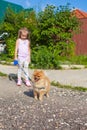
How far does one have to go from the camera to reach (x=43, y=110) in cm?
713

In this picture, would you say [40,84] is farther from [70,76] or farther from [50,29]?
[50,29]

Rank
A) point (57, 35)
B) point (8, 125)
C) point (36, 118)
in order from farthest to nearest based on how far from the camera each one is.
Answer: point (57, 35), point (36, 118), point (8, 125)

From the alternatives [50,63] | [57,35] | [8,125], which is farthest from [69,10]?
[8,125]

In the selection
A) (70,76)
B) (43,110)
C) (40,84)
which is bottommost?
(70,76)

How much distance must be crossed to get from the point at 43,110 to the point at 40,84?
91 centimetres

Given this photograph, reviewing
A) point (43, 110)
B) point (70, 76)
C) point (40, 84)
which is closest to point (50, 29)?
point (70, 76)

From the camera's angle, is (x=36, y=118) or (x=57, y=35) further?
(x=57, y=35)

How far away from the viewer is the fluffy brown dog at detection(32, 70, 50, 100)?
787 centimetres

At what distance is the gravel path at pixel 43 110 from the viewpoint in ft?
20.2

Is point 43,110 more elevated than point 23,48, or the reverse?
point 23,48

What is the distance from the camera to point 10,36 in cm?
1788

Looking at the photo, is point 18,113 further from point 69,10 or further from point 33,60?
point 69,10

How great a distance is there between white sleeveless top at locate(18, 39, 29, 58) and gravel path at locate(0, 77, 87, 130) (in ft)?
2.82

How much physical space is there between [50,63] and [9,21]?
478 cm
